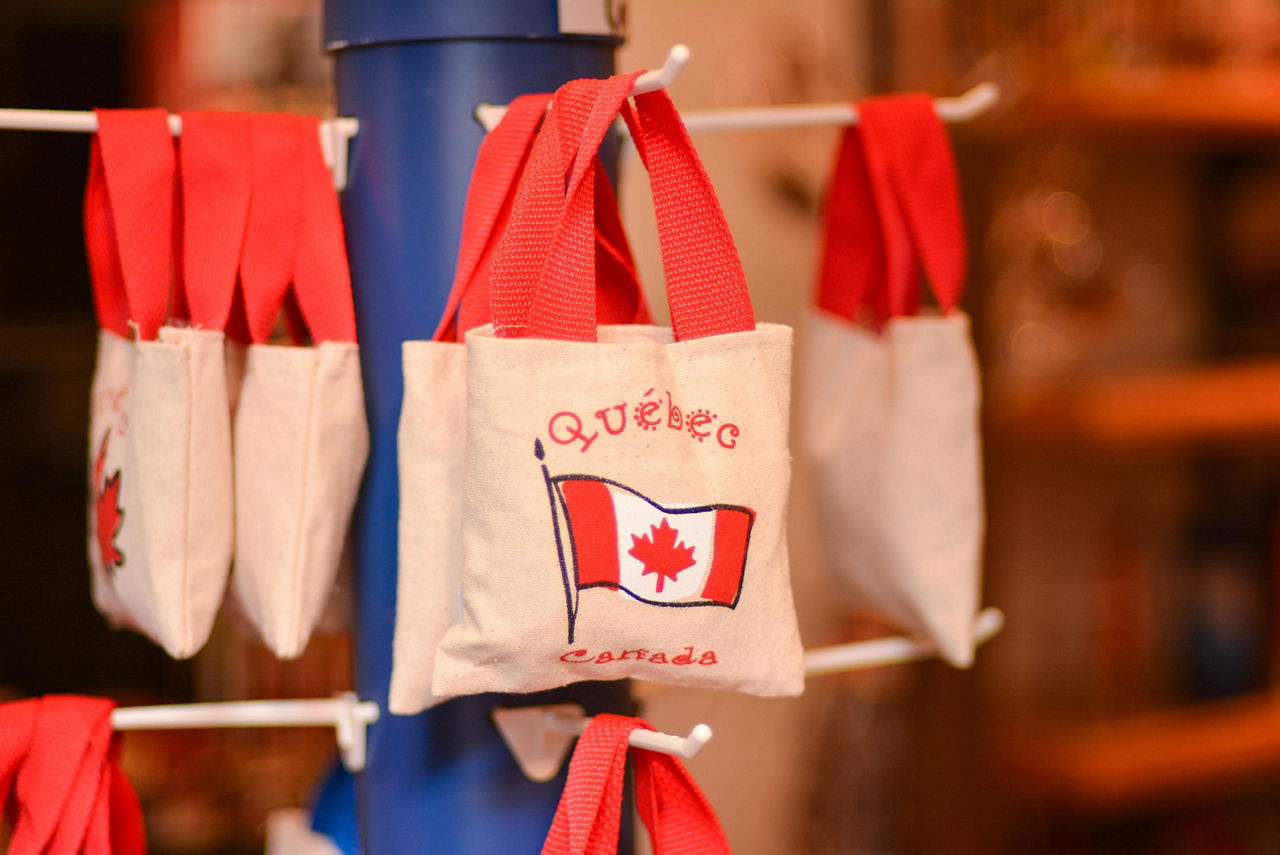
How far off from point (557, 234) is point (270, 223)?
20 centimetres

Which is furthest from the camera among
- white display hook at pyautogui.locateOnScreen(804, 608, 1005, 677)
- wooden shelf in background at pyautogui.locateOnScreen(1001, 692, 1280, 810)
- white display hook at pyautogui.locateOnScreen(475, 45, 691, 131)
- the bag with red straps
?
wooden shelf in background at pyautogui.locateOnScreen(1001, 692, 1280, 810)

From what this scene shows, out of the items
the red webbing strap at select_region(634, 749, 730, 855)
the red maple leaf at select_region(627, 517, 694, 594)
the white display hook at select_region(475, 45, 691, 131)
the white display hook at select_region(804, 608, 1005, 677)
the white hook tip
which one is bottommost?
the red webbing strap at select_region(634, 749, 730, 855)

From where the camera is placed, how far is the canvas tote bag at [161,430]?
2.13 feet

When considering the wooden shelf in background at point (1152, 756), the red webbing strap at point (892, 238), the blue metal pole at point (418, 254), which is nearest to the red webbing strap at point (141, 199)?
the blue metal pole at point (418, 254)

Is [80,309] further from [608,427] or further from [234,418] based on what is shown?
[608,427]

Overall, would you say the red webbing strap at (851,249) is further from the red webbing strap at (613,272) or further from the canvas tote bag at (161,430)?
the canvas tote bag at (161,430)

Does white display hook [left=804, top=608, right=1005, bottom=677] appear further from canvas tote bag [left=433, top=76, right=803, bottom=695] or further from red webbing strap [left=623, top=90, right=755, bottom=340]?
red webbing strap [left=623, top=90, right=755, bottom=340]

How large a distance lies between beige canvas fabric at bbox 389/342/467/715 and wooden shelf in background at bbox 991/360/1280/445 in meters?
0.98

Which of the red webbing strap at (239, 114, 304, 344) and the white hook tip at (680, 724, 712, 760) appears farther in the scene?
the red webbing strap at (239, 114, 304, 344)

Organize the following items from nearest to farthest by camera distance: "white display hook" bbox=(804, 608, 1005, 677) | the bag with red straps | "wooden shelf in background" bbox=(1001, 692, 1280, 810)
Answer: the bag with red straps → "white display hook" bbox=(804, 608, 1005, 677) → "wooden shelf in background" bbox=(1001, 692, 1280, 810)

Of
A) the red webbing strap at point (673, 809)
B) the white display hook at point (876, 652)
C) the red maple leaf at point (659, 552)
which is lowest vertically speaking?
the red webbing strap at point (673, 809)

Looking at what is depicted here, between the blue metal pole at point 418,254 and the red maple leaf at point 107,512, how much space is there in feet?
0.44

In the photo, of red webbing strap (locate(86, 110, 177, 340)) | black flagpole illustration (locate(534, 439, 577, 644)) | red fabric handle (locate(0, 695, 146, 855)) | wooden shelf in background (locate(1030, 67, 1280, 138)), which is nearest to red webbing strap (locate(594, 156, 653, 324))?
black flagpole illustration (locate(534, 439, 577, 644))

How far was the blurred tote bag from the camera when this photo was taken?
789 mm
